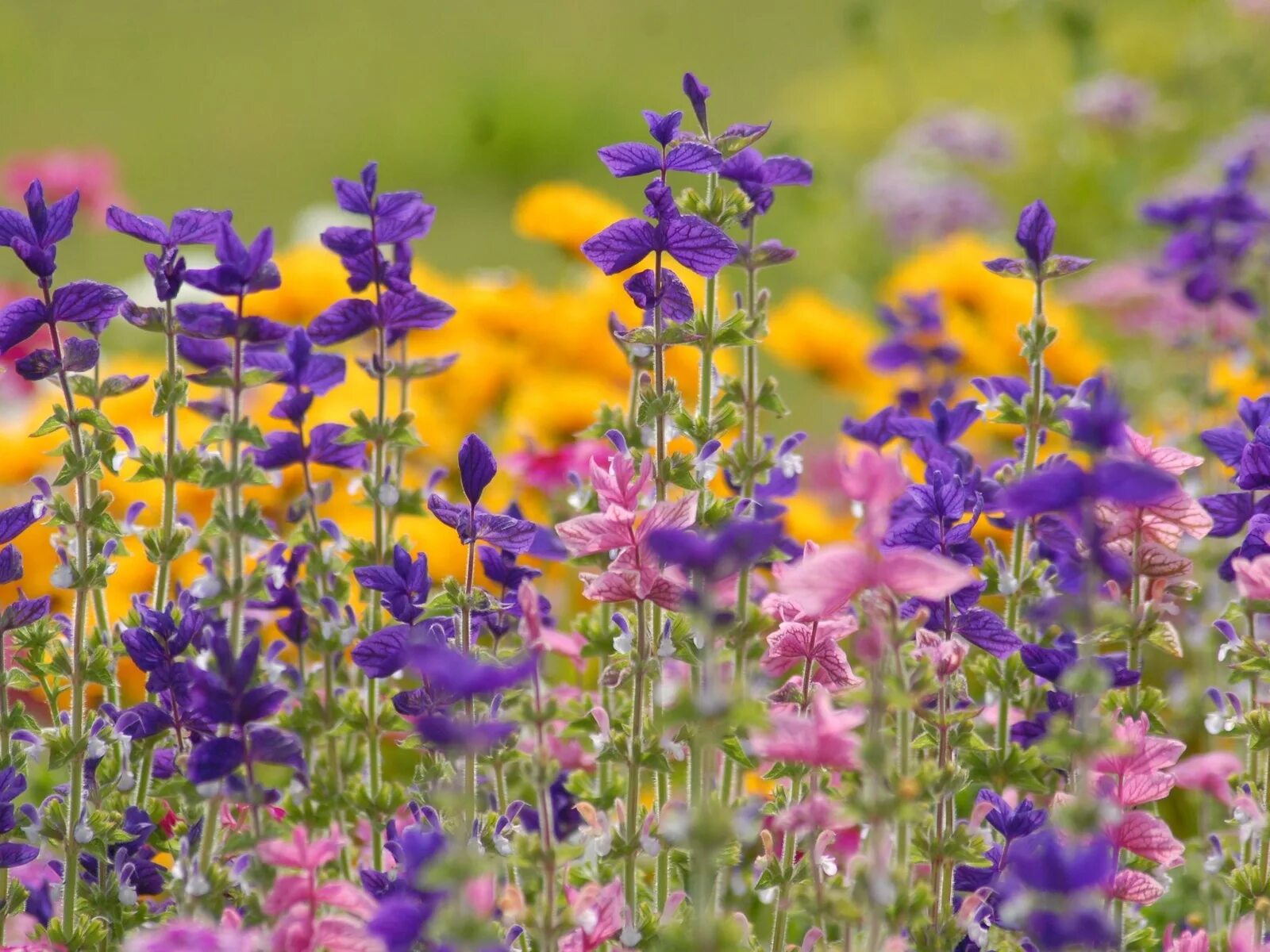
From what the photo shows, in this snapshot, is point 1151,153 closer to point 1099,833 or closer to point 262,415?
point 262,415

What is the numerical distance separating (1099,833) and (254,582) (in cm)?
46

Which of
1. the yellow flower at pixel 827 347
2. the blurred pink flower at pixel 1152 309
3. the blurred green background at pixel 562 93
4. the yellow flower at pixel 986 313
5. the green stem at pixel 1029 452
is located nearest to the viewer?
the green stem at pixel 1029 452

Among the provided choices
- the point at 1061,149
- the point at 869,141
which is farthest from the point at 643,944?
the point at 869,141

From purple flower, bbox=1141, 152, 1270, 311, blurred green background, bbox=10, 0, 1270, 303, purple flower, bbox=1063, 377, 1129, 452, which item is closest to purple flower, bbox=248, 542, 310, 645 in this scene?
purple flower, bbox=1063, 377, 1129, 452

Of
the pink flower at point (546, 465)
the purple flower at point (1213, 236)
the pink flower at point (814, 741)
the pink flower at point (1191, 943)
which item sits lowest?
the pink flower at point (1191, 943)

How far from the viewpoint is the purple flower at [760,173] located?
95cm

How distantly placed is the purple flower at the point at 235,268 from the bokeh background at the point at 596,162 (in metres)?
0.61

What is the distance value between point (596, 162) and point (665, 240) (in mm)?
5047

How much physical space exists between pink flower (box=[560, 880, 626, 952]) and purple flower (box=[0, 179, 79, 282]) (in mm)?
453

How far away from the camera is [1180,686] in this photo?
1.42 metres

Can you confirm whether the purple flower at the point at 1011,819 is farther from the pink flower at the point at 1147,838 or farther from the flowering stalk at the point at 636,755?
the flowering stalk at the point at 636,755

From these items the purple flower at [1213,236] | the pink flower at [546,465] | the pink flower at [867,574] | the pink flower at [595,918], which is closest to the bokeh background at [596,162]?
the pink flower at [546,465]

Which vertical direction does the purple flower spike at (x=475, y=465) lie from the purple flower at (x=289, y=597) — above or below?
above

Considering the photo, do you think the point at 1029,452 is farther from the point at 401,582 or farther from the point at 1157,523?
the point at 401,582
